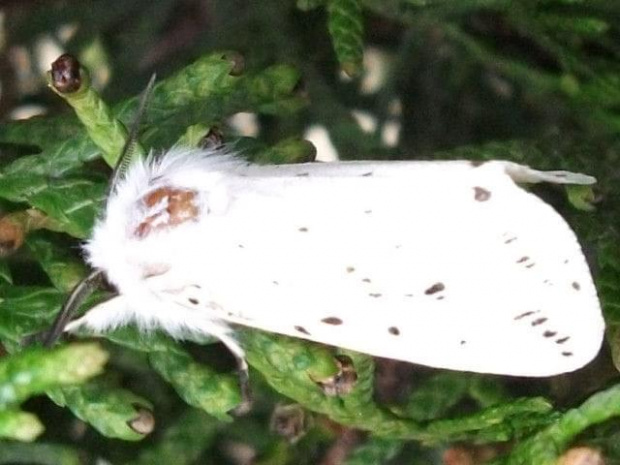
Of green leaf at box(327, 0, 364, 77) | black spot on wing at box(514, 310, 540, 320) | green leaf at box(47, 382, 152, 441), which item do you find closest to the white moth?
black spot on wing at box(514, 310, 540, 320)

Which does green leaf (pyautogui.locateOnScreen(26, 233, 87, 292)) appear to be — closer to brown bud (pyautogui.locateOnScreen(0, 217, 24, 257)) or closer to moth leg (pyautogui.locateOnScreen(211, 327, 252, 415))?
brown bud (pyautogui.locateOnScreen(0, 217, 24, 257))

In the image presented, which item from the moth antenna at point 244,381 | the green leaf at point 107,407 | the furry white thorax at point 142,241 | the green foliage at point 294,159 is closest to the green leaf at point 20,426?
the green foliage at point 294,159

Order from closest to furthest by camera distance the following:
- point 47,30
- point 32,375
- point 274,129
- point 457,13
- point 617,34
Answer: point 32,375
point 457,13
point 617,34
point 47,30
point 274,129

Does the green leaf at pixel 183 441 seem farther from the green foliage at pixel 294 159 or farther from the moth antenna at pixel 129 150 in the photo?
the moth antenna at pixel 129 150

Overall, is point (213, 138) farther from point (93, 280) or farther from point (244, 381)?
point (244, 381)

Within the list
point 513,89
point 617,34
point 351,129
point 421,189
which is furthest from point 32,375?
point 513,89

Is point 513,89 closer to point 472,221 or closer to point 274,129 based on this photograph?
point 274,129
